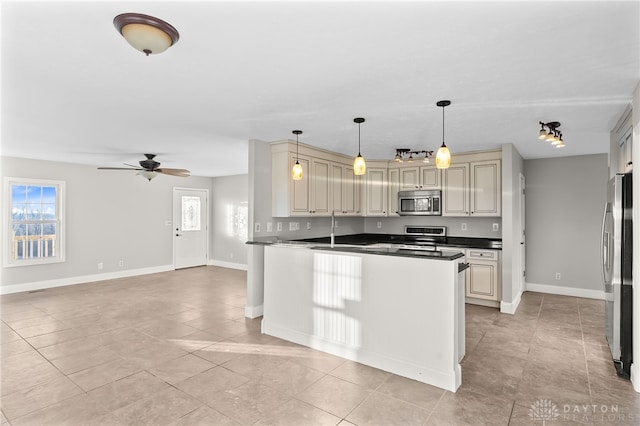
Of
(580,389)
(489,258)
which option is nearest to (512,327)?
(489,258)

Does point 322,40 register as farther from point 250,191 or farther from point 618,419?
point 618,419

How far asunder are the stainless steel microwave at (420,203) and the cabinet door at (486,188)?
0.57 metres

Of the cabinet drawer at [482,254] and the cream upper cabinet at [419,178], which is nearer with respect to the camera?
the cabinet drawer at [482,254]

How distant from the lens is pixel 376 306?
10.4 ft

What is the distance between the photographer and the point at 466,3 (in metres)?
1.67

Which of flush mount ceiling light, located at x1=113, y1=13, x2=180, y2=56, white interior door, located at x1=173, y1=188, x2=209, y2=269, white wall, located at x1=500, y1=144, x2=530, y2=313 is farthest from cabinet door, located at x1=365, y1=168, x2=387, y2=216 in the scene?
flush mount ceiling light, located at x1=113, y1=13, x2=180, y2=56

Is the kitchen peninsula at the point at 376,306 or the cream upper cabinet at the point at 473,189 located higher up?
the cream upper cabinet at the point at 473,189

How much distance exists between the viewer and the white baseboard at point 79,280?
19.8 ft

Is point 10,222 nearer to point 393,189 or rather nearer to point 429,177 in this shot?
point 393,189

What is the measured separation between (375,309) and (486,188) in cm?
323

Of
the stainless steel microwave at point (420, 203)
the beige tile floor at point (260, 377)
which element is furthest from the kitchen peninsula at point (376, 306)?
the stainless steel microwave at point (420, 203)

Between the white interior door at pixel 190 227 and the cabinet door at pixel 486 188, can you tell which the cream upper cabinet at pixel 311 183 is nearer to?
the cabinet door at pixel 486 188

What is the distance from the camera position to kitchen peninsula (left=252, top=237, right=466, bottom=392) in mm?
2824

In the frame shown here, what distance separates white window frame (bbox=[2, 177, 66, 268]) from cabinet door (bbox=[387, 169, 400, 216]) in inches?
243
